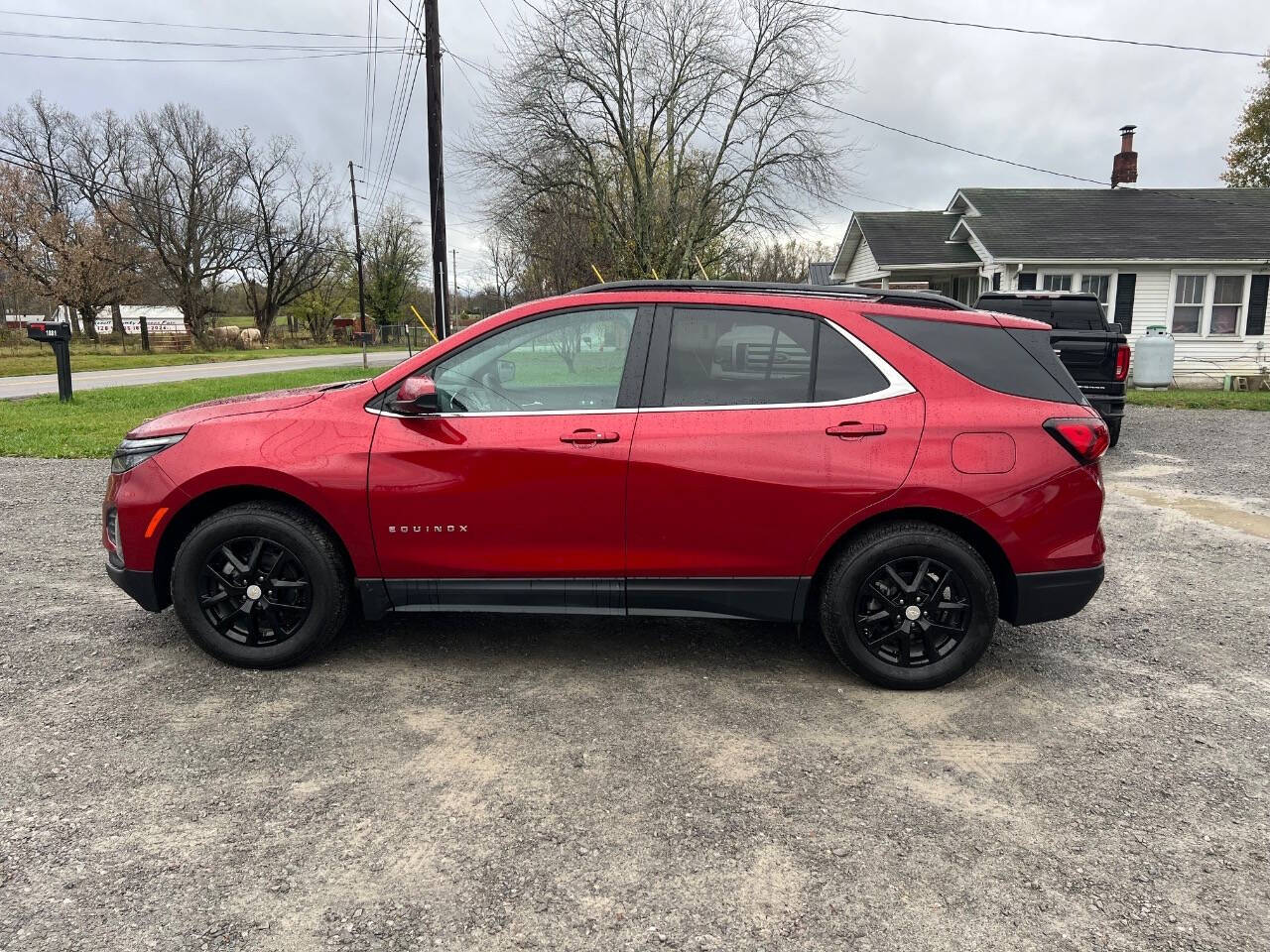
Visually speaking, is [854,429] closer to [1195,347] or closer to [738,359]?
[738,359]

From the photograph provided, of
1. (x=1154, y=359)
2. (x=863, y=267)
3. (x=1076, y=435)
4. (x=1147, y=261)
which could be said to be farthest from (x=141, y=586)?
(x=863, y=267)

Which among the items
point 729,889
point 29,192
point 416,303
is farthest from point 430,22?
point 416,303

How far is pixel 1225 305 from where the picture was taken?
2186 centimetres

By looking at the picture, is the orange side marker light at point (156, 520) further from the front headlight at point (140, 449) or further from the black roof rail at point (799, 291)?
the black roof rail at point (799, 291)

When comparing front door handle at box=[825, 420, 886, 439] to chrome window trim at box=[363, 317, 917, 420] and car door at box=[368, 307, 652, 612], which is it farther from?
car door at box=[368, 307, 652, 612]

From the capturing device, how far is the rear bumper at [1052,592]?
12.2 ft

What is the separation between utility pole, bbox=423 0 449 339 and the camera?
14.0 m

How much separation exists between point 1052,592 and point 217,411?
397 cm

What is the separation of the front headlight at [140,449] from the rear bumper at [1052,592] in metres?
3.89

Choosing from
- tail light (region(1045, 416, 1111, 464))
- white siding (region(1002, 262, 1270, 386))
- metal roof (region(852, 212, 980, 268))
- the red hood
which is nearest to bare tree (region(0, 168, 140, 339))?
metal roof (region(852, 212, 980, 268))

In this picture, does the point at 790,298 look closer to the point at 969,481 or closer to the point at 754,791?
the point at 969,481

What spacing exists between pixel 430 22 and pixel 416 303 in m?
55.2

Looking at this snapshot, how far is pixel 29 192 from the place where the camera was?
42.7 meters

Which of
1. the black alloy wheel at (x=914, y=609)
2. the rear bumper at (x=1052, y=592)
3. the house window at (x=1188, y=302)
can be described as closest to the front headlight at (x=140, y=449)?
the black alloy wheel at (x=914, y=609)
